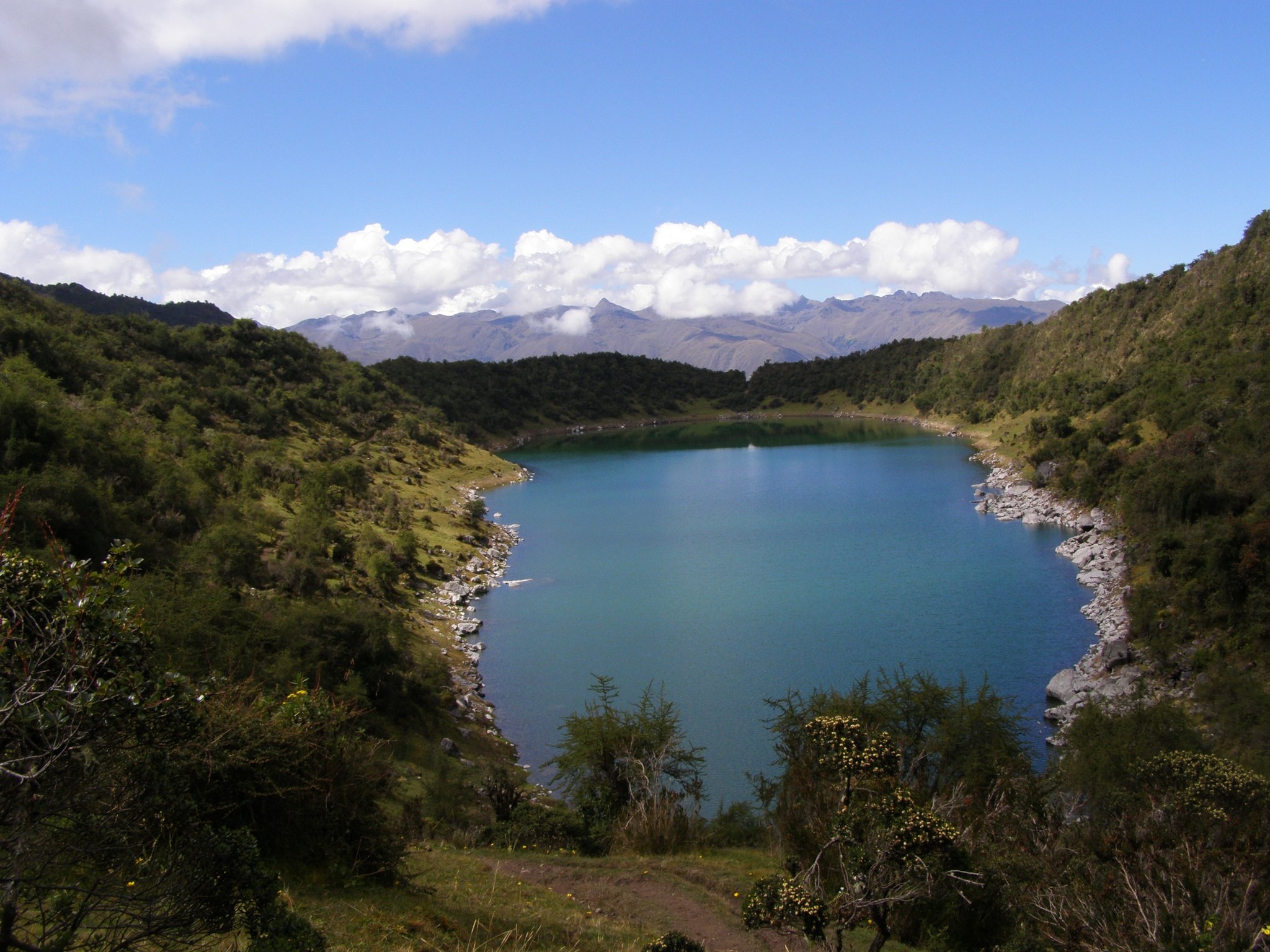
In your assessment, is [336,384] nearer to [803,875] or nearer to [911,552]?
[911,552]

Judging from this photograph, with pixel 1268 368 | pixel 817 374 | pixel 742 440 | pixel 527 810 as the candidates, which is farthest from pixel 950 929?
pixel 817 374

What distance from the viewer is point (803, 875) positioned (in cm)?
1061

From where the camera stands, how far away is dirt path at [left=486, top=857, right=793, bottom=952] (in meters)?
12.9

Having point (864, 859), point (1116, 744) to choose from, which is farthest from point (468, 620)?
point (864, 859)

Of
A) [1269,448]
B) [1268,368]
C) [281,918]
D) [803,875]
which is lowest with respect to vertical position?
[803,875]

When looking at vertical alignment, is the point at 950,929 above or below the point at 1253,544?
below

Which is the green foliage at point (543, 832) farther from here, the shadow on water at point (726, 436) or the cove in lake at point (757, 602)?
the shadow on water at point (726, 436)

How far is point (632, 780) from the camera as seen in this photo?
20.2 metres

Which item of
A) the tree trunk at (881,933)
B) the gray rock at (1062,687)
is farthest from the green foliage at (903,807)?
the gray rock at (1062,687)

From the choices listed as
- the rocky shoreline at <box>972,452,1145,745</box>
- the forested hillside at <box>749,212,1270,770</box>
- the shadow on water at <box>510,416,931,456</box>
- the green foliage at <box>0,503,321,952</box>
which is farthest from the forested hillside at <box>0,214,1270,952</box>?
the shadow on water at <box>510,416,931,456</box>

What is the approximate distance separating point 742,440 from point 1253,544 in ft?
335

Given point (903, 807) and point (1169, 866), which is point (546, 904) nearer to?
point (903, 807)

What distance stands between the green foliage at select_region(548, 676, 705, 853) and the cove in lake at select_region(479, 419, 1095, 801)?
305cm

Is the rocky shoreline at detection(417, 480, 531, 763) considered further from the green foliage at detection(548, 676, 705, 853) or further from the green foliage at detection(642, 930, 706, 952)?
the green foliage at detection(642, 930, 706, 952)
